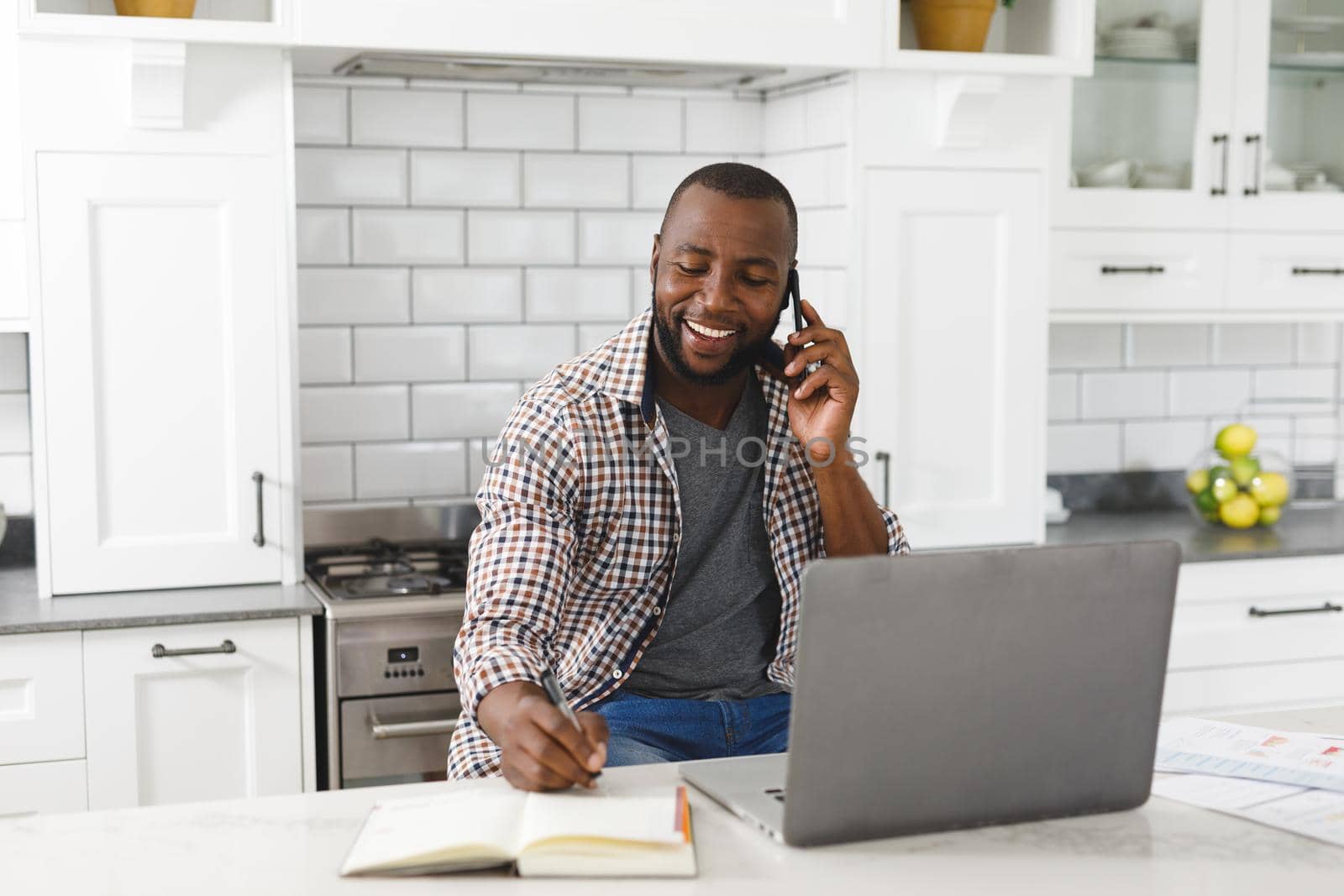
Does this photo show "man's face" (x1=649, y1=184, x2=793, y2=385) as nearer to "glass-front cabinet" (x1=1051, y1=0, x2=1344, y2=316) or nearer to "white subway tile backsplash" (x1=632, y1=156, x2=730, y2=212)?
"white subway tile backsplash" (x1=632, y1=156, x2=730, y2=212)

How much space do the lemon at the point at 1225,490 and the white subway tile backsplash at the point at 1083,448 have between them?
31cm

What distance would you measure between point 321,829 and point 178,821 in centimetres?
14

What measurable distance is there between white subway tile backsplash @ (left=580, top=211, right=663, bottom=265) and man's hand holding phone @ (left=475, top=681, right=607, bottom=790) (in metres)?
1.90

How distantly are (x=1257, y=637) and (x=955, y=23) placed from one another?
1.43m

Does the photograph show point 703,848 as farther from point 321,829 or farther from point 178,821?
point 178,821

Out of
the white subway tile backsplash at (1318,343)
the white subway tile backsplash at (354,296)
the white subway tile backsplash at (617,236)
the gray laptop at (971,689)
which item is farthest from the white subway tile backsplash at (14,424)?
the white subway tile backsplash at (1318,343)

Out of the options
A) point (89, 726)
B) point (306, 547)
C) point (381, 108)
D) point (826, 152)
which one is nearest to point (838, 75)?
point (826, 152)

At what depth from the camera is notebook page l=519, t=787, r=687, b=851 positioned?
130 centimetres

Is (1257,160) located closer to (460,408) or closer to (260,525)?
(460,408)

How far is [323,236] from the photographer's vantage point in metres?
3.08

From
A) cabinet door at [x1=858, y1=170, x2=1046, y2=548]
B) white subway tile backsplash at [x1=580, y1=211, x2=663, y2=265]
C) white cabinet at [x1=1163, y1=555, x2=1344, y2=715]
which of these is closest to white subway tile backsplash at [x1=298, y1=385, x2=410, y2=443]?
white subway tile backsplash at [x1=580, y1=211, x2=663, y2=265]

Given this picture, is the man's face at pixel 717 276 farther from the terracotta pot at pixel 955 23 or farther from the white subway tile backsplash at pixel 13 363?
the white subway tile backsplash at pixel 13 363

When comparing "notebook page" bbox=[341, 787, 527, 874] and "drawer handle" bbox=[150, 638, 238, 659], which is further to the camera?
"drawer handle" bbox=[150, 638, 238, 659]

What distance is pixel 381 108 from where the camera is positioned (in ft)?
10.1
